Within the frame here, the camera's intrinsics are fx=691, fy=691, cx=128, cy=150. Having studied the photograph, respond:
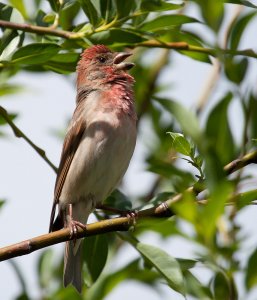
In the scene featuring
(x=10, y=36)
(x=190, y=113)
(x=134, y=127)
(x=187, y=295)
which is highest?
(x=190, y=113)

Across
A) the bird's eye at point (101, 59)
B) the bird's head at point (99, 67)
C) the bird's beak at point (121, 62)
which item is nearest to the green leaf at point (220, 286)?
the bird's beak at point (121, 62)

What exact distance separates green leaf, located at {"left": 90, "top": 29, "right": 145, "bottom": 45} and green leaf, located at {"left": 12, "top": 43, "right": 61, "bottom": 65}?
312 mm

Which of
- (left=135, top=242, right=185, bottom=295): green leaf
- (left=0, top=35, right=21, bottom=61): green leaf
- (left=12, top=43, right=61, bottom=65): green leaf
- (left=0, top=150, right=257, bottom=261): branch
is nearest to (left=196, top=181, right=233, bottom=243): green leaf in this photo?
(left=135, top=242, right=185, bottom=295): green leaf

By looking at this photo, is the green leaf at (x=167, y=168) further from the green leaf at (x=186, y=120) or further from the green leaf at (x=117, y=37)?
the green leaf at (x=117, y=37)

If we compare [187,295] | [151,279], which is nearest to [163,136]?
[151,279]

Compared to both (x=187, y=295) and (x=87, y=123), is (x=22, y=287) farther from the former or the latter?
(x=87, y=123)

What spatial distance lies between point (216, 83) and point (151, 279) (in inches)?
123

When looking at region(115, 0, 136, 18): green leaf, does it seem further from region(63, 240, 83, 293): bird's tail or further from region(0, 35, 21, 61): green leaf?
region(63, 240, 83, 293): bird's tail

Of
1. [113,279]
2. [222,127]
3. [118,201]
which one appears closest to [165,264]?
[113,279]

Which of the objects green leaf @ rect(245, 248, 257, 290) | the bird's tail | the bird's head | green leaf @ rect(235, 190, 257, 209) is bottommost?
the bird's tail

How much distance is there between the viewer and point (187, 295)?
2.89 m

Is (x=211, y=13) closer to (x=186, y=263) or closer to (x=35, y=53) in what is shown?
(x=186, y=263)

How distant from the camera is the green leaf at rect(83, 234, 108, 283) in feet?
14.5

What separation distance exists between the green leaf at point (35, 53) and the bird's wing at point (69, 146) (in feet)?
6.44
